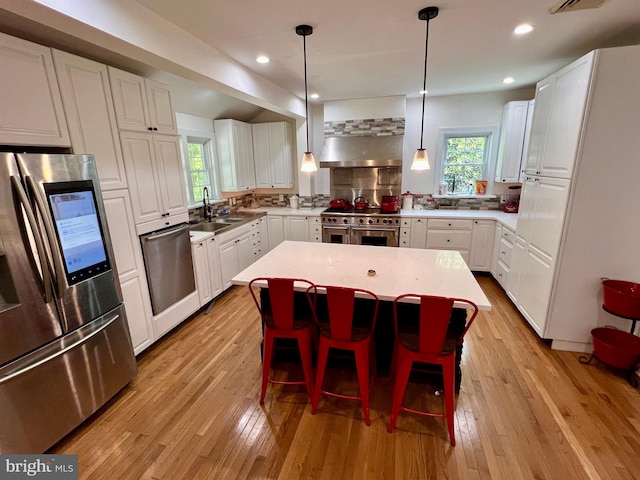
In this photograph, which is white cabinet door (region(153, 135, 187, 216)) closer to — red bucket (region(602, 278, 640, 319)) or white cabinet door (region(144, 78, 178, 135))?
white cabinet door (region(144, 78, 178, 135))

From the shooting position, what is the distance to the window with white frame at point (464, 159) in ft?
14.5

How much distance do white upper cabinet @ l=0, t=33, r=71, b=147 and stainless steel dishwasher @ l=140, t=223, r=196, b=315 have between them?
0.94 meters

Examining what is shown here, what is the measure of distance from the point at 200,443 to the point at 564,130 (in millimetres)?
3383

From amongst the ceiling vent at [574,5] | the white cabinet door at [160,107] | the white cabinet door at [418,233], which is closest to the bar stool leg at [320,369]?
the white cabinet door at [160,107]

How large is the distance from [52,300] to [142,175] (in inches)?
46.0

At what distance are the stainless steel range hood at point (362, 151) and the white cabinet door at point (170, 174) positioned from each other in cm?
215

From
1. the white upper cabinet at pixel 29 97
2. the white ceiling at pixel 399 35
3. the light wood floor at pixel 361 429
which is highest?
the white ceiling at pixel 399 35

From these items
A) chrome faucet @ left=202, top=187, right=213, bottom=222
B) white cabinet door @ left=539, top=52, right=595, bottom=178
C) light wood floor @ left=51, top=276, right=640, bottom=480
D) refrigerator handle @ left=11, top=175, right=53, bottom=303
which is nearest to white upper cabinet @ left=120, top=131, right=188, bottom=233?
refrigerator handle @ left=11, top=175, right=53, bottom=303

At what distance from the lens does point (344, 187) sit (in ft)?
15.9

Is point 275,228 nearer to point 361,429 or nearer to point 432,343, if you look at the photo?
point 361,429

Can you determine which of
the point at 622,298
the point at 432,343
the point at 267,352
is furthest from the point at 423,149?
the point at 267,352

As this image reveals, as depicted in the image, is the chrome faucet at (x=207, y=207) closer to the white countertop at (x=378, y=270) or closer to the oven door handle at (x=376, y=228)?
the white countertop at (x=378, y=270)

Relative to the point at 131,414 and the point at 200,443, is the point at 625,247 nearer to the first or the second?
the point at 200,443

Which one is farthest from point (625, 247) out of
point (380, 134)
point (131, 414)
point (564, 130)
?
point (131, 414)
